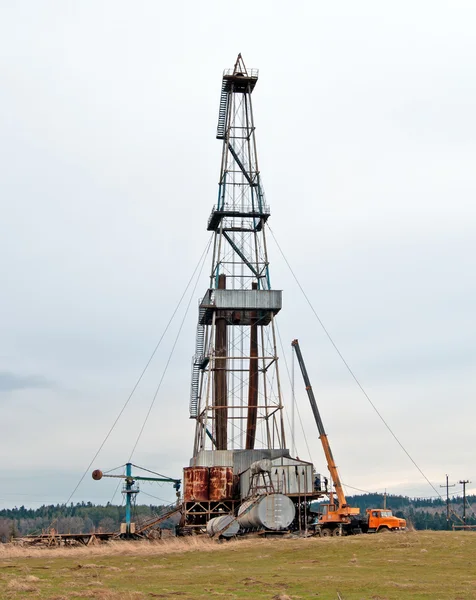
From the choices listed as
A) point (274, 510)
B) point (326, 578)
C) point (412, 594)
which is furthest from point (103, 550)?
point (412, 594)

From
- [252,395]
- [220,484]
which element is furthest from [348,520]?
[252,395]

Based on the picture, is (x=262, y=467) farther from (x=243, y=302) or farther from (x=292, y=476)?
(x=243, y=302)

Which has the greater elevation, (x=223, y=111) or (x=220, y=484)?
(x=223, y=111)

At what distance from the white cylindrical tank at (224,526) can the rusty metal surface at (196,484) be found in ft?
19.9

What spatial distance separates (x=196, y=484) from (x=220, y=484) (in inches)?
72.6

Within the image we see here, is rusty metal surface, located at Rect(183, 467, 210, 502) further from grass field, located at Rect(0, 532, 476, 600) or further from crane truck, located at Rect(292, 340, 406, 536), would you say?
grass field, located at Rect(0, 532, 476, 600)

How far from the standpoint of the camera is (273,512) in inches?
1976

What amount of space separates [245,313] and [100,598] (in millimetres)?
45508

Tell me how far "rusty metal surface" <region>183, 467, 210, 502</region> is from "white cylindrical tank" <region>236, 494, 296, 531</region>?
10219 millimetres

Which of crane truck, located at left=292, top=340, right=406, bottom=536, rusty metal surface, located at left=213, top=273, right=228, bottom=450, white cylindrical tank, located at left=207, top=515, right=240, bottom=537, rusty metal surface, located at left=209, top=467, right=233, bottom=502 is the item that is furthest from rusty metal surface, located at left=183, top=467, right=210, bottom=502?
crane truck, located at left=292, top=340, right=406, bottom=536

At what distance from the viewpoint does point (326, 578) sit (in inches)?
1102

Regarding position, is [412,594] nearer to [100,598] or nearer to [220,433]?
[100,598]

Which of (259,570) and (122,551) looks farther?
(122,551)

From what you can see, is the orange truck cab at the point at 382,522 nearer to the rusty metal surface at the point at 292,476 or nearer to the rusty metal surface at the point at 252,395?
the rusty metal surface at the point at 292,476
